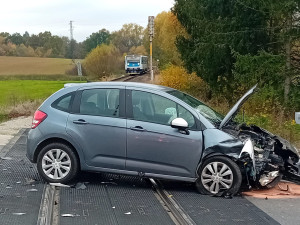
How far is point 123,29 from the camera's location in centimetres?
12450

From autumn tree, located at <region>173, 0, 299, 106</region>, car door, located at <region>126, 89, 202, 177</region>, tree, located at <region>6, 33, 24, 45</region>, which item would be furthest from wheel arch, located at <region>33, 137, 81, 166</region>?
tree, located at <region>6, 33, 24, 45</region>

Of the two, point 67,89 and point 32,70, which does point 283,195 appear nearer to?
point 67,89

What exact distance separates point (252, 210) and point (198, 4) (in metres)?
17.8

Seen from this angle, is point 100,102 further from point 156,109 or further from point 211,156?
point 211,156

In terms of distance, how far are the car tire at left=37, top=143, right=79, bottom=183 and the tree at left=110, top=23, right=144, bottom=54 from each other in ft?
371

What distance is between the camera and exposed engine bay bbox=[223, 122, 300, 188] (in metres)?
7.01

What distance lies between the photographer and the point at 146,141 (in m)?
7.06

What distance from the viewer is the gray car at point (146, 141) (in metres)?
6.98

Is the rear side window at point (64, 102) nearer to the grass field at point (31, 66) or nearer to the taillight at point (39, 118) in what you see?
the taillight at point (39, 118)

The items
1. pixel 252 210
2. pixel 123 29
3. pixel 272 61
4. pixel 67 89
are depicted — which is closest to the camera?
pixel 252 210

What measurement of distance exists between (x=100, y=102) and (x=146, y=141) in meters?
1.02

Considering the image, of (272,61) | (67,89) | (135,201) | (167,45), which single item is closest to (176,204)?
(135,201)

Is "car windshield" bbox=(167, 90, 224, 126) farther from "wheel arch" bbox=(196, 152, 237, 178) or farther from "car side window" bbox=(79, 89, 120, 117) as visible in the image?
"car side window" bbox=(79, 89, 120, 117)

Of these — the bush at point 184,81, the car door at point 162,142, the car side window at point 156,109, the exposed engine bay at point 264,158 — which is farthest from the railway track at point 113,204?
the bush at point 184,81
